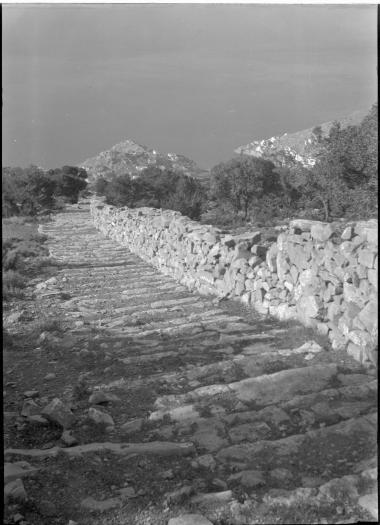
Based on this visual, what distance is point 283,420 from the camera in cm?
415

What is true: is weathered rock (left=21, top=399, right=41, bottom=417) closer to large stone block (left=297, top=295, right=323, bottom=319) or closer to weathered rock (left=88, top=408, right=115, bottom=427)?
weathered rock (left=88, top=408, right=115, bottom=427)

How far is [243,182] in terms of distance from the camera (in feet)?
87.7

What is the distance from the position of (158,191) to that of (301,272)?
1158 inches

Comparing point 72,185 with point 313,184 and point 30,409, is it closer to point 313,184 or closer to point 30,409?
point 313,184

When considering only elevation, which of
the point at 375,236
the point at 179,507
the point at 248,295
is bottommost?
the point at 179,507

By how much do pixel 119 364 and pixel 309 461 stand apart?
2939 millimetres

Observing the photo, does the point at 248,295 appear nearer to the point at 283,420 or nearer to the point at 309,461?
the point at 283,420

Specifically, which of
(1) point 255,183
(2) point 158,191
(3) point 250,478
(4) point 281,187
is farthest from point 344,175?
(2) point 158,191

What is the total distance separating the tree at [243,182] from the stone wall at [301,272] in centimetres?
1356

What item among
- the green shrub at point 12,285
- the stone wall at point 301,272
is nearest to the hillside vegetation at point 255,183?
the green shrub at point 12,285

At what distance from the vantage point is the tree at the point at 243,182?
84.1ft

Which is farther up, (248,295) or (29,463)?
(248,295)

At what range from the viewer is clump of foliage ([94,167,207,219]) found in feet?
93.5

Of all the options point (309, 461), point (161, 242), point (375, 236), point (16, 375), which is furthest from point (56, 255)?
point (309, 461)
